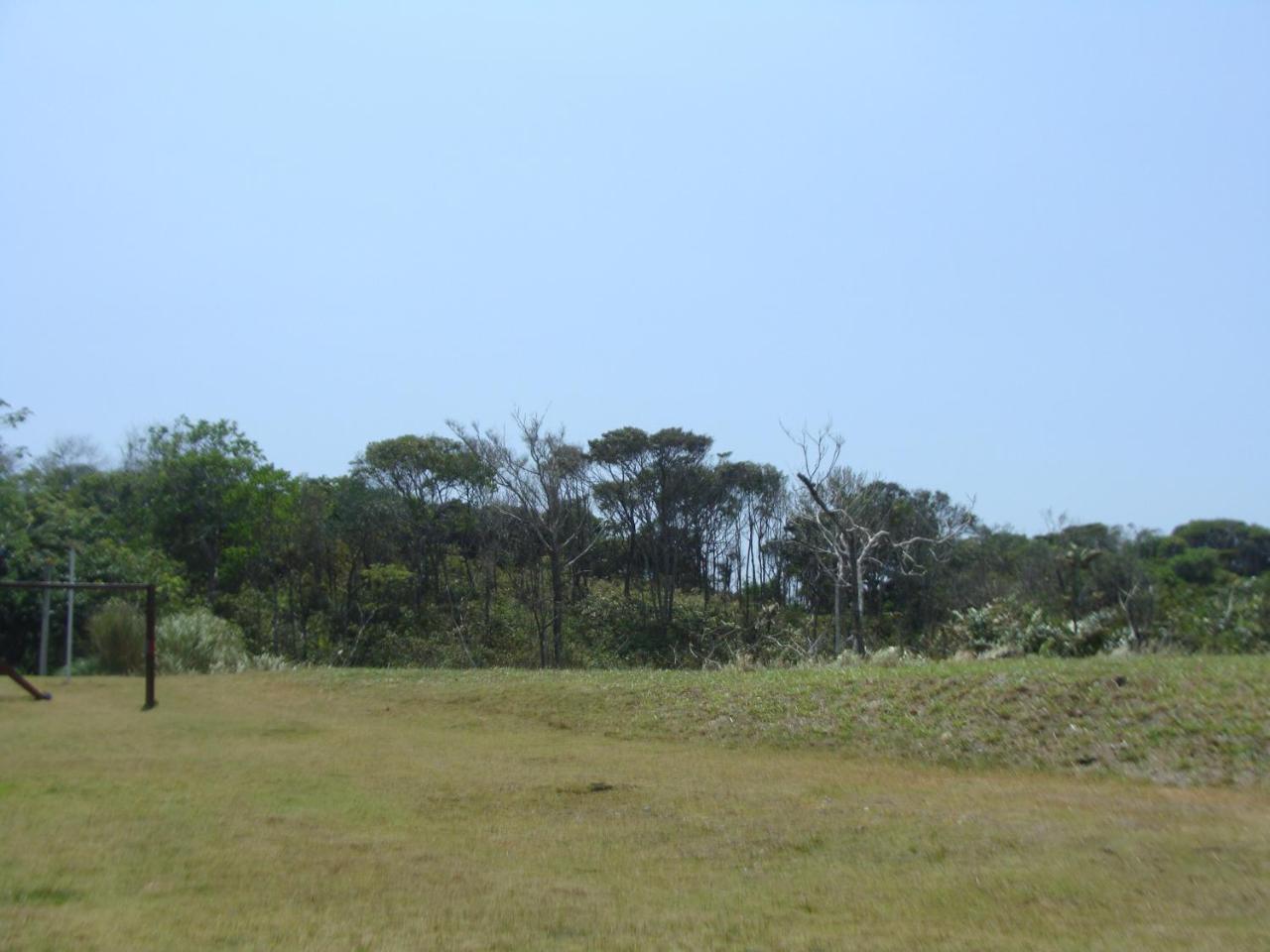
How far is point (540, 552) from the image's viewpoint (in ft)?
131

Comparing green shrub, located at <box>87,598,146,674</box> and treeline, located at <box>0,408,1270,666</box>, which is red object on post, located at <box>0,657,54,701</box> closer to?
green shrub, located at <box>87,598,146,674</box>

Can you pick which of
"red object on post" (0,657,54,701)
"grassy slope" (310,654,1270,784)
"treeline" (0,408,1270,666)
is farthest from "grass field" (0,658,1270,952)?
"treeline" (0,408,1270,666)

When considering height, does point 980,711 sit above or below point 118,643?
A: below

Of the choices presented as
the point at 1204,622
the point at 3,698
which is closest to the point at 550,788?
the point at 3,698

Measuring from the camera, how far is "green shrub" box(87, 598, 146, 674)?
22.6 metres

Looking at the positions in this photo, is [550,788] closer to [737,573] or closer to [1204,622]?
[1204,622]

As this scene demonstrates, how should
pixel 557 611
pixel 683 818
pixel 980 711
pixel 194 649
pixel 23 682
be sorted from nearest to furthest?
pixel 683 818
pixel 980 711
pixel 23 682
pixel 194 649
pixel 557 611

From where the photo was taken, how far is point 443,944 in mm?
5414

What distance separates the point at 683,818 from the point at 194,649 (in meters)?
17.1

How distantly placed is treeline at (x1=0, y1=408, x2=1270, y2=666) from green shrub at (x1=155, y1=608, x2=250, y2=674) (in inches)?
287

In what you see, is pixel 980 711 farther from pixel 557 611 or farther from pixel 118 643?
pixel 557 611

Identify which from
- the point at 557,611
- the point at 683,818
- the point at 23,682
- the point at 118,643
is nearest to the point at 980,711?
the point at 683,818

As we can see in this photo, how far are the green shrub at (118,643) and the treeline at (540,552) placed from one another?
302 inches

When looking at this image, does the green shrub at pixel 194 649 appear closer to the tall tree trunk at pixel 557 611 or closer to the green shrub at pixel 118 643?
the green shrub at pixel 118 643
